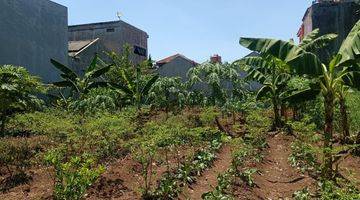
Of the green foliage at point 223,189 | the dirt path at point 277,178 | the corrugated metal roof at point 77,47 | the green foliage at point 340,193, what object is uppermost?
the corrugated metal roof at point 77,47

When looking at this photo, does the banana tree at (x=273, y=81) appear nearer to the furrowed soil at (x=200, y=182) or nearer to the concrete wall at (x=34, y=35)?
the furrowed soil at (x=200, y=182)

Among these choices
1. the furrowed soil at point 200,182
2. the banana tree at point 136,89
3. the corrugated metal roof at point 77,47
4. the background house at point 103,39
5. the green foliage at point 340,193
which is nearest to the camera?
the green foliage at point 340,193

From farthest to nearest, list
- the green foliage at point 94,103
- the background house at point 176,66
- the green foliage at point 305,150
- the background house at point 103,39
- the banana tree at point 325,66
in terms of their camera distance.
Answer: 1. the background house at point 176,66
2. the background house at point 103,39
3. the green foliage at point 94,103
4. the green foliage at point 305,150
5. the banana tree at point 325,66

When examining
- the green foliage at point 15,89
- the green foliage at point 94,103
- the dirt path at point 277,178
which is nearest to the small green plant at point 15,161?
the green foliage at point 15,89

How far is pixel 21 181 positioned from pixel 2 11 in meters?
16.7

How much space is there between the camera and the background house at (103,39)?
2973cm

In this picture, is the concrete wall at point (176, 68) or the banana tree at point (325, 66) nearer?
the banana tree at point (325, 66)

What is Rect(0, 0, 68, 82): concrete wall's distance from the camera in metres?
23.5

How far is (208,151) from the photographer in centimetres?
1137

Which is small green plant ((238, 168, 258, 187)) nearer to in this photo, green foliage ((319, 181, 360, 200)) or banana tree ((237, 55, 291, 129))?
green foliage ((319, 181, 360, 200))

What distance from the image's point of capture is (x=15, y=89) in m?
13.3

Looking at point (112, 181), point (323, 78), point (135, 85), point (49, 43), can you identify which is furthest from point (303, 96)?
point (49, 43)

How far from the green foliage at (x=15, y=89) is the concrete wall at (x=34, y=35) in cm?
967

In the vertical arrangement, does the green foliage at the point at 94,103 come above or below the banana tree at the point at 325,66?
below
